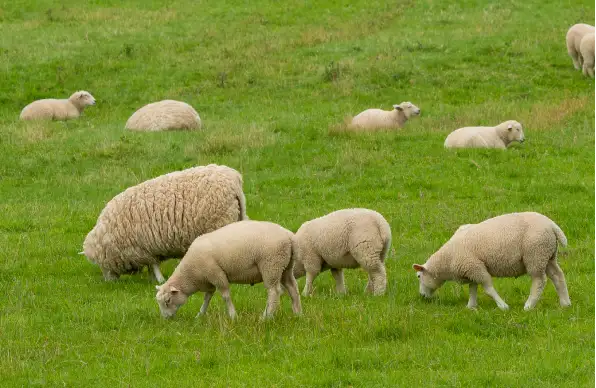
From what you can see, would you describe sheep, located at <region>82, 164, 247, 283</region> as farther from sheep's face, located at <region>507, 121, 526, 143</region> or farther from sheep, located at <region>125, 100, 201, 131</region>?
sheep, located at <region>125, 100, 201, 131</region>

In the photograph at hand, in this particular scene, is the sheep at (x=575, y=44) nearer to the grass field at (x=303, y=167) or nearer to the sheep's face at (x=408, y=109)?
the grass field at (x=303, y=167)

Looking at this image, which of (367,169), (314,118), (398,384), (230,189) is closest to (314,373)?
(398,384)

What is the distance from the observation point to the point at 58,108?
25.8 m

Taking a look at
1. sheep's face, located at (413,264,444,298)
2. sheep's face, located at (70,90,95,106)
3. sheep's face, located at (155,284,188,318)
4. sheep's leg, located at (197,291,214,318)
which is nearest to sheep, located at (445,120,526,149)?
sheep's face, located at (413,264,444,298)

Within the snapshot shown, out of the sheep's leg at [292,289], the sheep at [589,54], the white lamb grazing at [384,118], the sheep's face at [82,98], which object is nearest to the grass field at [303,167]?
the sheep's leg at [292,289]

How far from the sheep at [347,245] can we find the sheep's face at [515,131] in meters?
8.83

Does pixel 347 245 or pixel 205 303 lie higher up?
pixel 347 245

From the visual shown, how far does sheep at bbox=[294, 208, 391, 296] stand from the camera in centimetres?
1119

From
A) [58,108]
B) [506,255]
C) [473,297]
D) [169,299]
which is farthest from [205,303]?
[58,108]

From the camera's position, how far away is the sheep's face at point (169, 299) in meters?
10.3

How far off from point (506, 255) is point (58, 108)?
17883 millimetres

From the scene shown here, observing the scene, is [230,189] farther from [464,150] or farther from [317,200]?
[464,150]

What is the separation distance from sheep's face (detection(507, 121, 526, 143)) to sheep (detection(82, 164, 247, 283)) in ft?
27.3

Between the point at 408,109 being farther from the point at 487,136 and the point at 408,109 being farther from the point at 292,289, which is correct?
the point at 292,289
